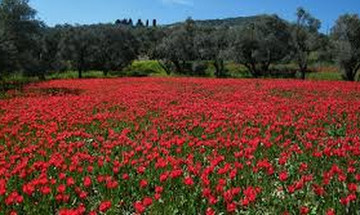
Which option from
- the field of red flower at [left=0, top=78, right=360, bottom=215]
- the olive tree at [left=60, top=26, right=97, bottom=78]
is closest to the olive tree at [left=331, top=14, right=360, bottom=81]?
the olive tree at [left=60, top=26, right=97, bottom=78]

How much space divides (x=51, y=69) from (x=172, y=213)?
65430 millimetres

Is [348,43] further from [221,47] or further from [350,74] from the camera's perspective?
[221,47]

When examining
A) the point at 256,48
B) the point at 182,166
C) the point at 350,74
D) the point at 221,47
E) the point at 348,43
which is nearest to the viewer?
the point at 182,166

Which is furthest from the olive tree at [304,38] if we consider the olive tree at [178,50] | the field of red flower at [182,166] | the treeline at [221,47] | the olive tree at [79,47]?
the field of red flower at [182,166]

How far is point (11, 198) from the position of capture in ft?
27.5

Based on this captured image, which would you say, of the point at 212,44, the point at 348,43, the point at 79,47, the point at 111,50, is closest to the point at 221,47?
the point at 212,44

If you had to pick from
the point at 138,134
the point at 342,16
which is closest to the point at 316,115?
the point at 138,134

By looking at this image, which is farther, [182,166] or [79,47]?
[79,47]

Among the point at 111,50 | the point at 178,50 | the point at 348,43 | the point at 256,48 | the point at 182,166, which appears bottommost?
the point at 111,50

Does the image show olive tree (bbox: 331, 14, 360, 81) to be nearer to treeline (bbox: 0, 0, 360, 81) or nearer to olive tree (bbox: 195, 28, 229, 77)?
treeline (bbox: 0, 0, 360, 81)

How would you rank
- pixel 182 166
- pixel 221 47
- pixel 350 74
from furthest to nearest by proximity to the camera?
pixel 221 47, pixel 350 74, pixel 182 166

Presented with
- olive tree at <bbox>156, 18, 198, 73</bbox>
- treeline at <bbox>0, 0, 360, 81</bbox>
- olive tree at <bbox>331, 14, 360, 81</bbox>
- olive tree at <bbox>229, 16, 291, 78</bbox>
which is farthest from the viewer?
olive tree at <bbox>156, 18, 198, 73</bbox>

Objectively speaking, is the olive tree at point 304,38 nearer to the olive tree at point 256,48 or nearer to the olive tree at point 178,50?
the olive tree at point 256,48

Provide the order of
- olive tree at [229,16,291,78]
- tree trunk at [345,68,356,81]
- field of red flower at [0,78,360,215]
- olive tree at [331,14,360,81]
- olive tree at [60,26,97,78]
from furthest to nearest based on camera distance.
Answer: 1. olive tree at [60,26,97,78]
2. olive tree at [229,16,291,78]
3. tree trunk at [345,68,356,81]
4. olive tree at [331,14,360,81]
5. field of red flower at [0,78,360,215]
